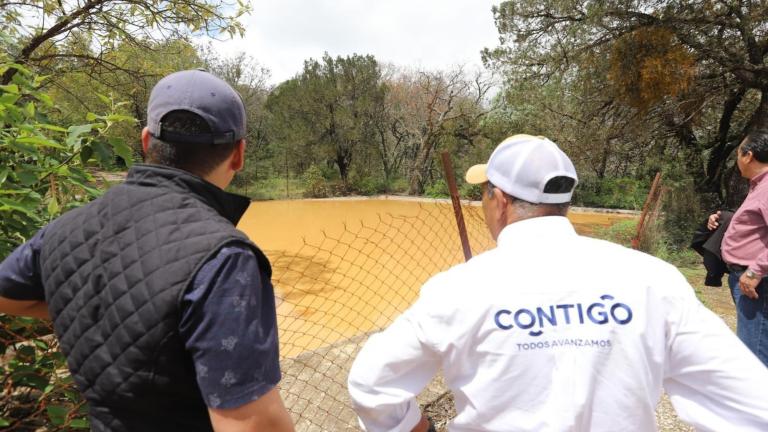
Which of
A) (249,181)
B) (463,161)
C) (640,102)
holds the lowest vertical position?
(249,181)

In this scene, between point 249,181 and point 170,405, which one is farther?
point 249,181

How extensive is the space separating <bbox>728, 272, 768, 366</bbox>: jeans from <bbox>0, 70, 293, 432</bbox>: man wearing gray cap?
2511 mm

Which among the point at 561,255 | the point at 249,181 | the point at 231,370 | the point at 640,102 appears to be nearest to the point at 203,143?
the point at 231,370

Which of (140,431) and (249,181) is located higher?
(140,431)

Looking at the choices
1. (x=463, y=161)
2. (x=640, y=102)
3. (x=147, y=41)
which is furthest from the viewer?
(x=463, y=161)

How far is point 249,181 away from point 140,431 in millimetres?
23100

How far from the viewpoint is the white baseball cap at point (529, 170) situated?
40.2 inches

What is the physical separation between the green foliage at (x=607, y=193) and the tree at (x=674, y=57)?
519 cm

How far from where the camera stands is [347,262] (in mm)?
9773

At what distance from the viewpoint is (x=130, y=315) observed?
79 cm

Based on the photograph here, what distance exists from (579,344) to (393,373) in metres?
0.39

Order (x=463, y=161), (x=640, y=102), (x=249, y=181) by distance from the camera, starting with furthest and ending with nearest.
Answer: (x=249, y=181)
(x=463, y=161)
(x=640, y=102)

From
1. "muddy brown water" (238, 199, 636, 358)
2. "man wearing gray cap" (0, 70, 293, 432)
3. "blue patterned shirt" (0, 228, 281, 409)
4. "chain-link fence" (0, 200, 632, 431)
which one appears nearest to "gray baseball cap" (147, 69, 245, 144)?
"man wearing gray cap" (0, 70, 293, 432)

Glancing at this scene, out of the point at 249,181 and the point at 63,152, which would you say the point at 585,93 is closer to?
the point at 63,152
